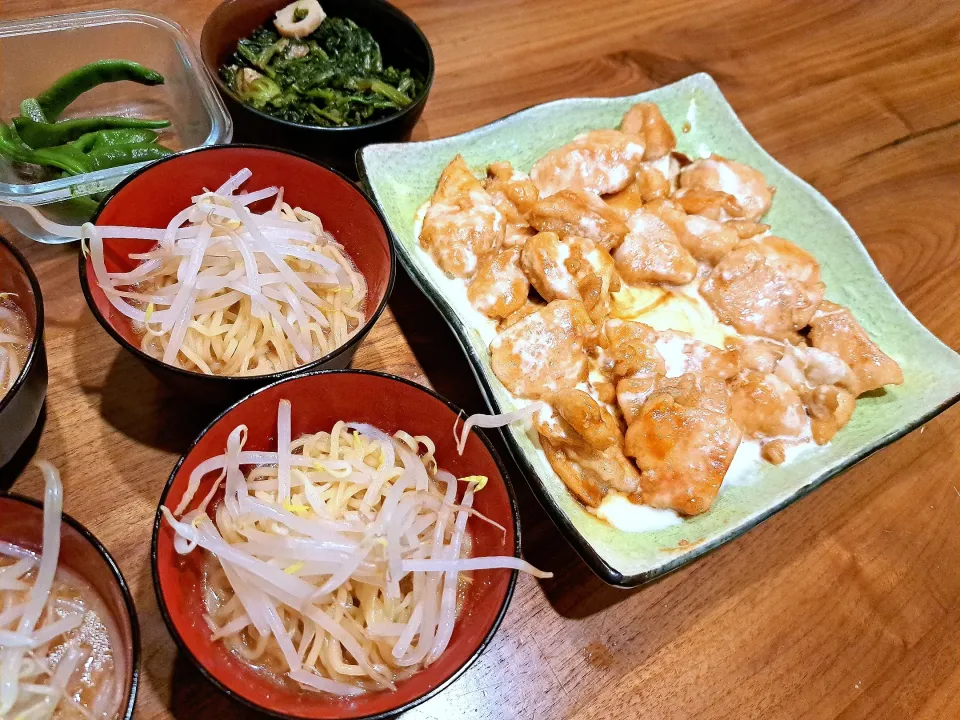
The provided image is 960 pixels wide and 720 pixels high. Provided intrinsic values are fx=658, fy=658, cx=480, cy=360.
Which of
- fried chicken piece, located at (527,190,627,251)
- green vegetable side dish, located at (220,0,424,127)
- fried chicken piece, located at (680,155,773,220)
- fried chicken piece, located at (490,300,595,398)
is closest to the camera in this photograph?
fried chicken piece, located at (490,300,595,398)

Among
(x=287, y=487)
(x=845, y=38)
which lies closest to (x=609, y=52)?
(x=845, y=38)

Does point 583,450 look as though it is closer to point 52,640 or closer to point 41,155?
point 52,640

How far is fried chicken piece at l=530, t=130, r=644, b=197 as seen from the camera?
83.0 inches

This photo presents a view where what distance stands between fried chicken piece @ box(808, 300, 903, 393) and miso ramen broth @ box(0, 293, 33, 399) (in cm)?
204

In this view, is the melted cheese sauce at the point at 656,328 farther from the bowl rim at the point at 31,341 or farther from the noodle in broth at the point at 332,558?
the bowl rim at the point at 31,341

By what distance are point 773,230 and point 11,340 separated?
221 cm

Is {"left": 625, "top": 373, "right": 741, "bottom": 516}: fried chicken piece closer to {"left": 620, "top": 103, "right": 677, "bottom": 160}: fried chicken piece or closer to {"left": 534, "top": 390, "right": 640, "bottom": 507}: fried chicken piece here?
{"left": 534, "top": 390, "right": 640, "bottom": 507}: fried chicken piece

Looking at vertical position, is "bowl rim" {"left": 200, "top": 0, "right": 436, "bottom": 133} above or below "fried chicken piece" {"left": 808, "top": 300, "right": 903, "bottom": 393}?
above

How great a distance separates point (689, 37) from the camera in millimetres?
2928

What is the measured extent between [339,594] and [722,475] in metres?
0.94

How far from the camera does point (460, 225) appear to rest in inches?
72.8

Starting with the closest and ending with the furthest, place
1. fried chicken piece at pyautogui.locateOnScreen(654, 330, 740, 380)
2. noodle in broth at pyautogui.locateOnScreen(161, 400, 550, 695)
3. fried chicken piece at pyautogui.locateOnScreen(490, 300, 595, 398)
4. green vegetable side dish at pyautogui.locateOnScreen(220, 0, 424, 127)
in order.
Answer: noodle in broth at pyautogui.locateOnScreen(161, 400, 550, 695) → fried chicken piece at pyautogui.locateOnScreen(490, 300, 595, 398) → fried chicken piece at pyautogui.locateOnScreen(654, 330, 740, 380) → green vegetable side dish at pyautogui.locateOnScreen(220, 0, 424, 127)

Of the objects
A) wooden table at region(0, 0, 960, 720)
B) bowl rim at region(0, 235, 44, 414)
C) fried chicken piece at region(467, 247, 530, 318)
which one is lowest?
wooden table at region(0, 0, 960, 720)

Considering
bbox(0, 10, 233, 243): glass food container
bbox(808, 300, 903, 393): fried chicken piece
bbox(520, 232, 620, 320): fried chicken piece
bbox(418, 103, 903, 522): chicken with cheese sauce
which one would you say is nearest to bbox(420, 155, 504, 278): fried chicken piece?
bbox(418, 103, 903, 522): chicken with cheese sauce
